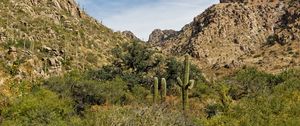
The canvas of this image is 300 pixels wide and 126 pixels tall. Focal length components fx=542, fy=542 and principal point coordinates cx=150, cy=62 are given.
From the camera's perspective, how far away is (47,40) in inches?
2985

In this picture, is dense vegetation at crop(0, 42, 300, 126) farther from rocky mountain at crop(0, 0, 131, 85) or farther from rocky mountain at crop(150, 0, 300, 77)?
rocky mountain at crop(150, 0, 300, 77)

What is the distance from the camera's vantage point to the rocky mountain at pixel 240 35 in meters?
102

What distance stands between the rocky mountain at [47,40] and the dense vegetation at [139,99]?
3744 mm

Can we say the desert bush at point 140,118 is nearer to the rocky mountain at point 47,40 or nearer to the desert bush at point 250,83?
the rocky mountain at point 47,40

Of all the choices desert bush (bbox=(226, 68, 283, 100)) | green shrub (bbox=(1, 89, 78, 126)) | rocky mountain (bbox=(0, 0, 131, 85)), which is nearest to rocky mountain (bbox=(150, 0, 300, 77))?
rocky mountain (bbox=(0, 0, 131, 85))

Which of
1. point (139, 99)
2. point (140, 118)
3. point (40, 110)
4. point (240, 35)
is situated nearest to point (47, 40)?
point (139, 99)

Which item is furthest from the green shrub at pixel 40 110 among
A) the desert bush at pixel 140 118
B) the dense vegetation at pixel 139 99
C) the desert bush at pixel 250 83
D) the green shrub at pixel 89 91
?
the desert bush at pixel 250 83

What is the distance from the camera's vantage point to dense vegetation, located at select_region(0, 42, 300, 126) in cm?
3228

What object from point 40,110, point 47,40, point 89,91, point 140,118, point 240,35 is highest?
point 240,35

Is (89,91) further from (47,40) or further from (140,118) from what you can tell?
(140,118)

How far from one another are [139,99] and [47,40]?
2678cm

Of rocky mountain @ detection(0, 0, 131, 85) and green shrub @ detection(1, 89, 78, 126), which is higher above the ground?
rocky mountain @ detection(0, 0, 131, 85)

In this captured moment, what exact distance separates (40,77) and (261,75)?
99.0 ft

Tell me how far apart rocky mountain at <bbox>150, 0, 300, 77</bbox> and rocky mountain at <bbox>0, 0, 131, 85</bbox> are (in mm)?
21223
